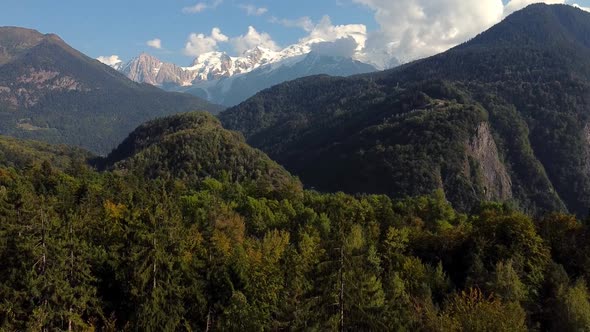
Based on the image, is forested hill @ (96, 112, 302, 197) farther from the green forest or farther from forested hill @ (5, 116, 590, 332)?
the green forest

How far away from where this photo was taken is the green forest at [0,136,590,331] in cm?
3762

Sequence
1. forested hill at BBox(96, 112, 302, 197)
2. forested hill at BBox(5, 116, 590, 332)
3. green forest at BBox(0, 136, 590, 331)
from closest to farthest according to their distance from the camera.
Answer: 1. green forest at BBox(0, 136, 590, 331)
2. forested hill at BBox(5, 116, 590, 332)
3. forested hill at BBox(96, 112, 302, 197)

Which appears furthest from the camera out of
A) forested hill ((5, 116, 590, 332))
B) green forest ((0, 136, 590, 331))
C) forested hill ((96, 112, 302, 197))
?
forested hill ((96, 112, 302, 197))

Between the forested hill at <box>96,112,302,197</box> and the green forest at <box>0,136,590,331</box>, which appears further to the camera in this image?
the forested hill at <box>96,112,302,197</box>

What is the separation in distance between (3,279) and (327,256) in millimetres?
29569

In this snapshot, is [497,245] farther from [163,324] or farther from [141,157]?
[141,157]

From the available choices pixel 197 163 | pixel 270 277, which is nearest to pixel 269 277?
pixel 270 277

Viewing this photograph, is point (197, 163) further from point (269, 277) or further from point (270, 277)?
point (270, 277)

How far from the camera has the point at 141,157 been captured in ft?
611

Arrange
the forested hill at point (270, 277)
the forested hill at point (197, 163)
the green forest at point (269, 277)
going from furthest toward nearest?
the forested hill at point (197, 163)
the forested hill at point (270, 277)
the green forest at point (269, 277)

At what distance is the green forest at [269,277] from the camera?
123 ft

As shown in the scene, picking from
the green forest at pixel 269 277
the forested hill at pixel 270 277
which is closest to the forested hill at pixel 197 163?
the forested hill at pixel 270 277

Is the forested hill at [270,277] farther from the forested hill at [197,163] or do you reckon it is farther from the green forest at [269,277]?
the forested hill at [197,163]

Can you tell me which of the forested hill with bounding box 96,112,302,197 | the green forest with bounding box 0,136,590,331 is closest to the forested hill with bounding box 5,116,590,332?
the green forest with bounding box 0,136,590,331
